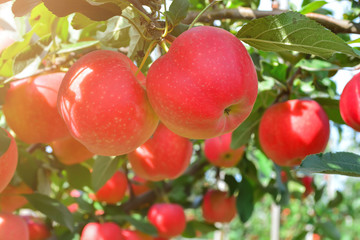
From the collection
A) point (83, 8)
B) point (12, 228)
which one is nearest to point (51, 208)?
point (12, 228)

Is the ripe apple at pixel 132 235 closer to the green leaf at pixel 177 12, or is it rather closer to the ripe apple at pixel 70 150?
the ripe apple at pixel 70 150

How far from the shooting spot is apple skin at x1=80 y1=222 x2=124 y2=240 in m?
1.31

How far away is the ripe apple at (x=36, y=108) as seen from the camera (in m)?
0.98

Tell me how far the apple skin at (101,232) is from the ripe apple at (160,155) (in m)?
0.26

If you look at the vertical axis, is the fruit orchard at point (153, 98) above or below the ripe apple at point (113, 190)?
above

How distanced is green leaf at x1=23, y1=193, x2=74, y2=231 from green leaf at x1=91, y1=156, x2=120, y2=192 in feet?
0.39

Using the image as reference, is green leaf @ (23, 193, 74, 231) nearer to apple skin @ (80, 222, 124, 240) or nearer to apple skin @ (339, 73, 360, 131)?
apple skin @ (80, 222, 124, 240)

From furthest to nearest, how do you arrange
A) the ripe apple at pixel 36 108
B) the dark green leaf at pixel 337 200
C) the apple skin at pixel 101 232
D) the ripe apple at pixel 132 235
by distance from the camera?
the dark green leaf at pixel 337 200
the ripe apple at pixel 132 235
the apple skin at pixel 101 232
the ripe apple at pixel 36 108

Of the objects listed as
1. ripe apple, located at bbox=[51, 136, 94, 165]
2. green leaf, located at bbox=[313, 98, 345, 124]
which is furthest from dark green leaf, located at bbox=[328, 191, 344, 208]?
ripe apple, located at bbox=[51, 136, 94, 165]

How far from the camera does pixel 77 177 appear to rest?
138cm

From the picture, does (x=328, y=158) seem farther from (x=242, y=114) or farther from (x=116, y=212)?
(x=116, y=212)

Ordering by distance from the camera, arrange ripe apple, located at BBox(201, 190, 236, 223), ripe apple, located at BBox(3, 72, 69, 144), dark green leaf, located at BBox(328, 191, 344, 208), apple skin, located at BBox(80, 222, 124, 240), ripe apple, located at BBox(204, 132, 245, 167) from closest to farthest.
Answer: ripe apple, located at BBox(3, 72, 69, 144), apple skin, located at BBox(80, 222, 124, 240), ripe apple, located at BBox(204, 132, 245, 167), ripe apple, located at BBox(201, 190, 236, 223), dark green leaf, located at BBox(328, 191, 344, 208)

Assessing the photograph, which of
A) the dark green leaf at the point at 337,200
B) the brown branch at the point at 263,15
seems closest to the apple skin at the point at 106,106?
the brown branch at the point at 263,15

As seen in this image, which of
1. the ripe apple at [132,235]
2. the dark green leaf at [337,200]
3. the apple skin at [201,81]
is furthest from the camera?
the dark green leaf at [337,200]
